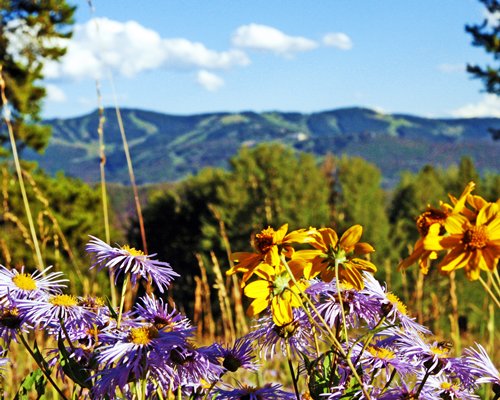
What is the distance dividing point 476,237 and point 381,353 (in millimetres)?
414

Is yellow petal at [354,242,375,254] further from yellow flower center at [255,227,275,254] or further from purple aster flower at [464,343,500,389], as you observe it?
purple aster flower at [464,343,500,389]

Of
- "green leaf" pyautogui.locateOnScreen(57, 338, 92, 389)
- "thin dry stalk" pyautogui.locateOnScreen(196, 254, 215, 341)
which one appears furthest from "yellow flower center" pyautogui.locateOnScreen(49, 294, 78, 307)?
"thin dry stalk" pyautogui.locateOnScreen(196, 254, 215, 341)

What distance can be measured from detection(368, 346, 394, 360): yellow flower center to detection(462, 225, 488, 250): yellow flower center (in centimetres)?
39

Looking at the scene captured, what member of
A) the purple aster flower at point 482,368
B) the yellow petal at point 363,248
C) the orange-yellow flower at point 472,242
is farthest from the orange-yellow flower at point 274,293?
the purple aster flower at point 482,368

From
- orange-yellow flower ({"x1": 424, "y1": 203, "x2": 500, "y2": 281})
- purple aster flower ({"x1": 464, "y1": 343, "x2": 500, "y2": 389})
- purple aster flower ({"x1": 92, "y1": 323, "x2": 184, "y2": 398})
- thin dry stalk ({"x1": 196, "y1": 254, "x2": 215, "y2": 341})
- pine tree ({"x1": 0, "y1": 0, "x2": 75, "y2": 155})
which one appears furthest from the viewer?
pine tree ({"x1": 0, "y1": 0, "x2": 75, "y2": 155})

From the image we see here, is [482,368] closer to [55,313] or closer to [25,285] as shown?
[55,313]

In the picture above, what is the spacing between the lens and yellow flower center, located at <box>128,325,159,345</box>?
2.94 ft

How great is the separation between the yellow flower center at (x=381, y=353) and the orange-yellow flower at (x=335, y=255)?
0.73 ft

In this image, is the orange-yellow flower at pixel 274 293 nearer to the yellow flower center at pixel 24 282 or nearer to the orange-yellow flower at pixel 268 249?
the orange-yellow flower at pixel 268 249

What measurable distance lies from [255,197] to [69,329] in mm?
24572

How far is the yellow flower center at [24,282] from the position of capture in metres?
1.13

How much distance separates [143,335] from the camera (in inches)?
35.8

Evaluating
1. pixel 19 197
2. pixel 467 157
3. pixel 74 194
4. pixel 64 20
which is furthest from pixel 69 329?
pixel 467 157

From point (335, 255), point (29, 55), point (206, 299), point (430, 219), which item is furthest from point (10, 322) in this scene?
point (29, 55)
